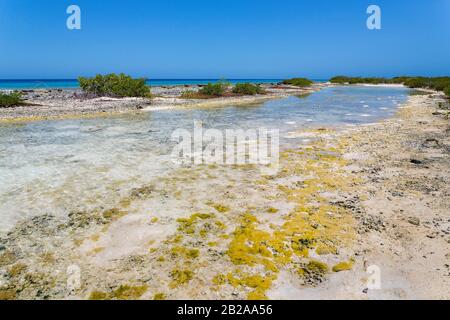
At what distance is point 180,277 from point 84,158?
8886mm

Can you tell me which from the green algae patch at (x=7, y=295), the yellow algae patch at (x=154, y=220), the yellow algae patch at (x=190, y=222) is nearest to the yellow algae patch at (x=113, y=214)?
the yellow algae patch at (x=154, y=220)

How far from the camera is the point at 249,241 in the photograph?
645cm

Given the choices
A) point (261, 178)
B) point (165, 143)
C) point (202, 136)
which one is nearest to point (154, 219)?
point (261, 178)

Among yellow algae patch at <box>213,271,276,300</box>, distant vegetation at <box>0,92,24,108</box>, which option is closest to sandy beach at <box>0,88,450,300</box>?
yellow algae patch at <box>213,271,276,300</box>

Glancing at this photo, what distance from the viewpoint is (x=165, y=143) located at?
50.5ft

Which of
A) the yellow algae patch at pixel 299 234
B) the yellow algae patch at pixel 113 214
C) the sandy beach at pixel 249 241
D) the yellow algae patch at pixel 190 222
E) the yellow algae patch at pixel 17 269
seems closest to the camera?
the sandy beach at pixel 249 241

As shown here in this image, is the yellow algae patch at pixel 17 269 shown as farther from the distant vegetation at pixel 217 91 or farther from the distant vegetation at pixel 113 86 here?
the distant vegetation at pixel 217 91

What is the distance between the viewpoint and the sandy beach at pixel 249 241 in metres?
5.09

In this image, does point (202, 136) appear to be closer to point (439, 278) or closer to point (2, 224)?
point (2, 224)

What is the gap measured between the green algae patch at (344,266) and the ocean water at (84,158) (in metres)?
5.77

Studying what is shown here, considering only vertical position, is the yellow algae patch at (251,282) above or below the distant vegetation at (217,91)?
below

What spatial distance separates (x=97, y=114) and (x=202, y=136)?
12658 mm

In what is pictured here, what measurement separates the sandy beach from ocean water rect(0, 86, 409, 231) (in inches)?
28.1

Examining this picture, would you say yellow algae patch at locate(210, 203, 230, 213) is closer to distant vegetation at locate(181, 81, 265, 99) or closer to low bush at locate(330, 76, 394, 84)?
distant vegetation at locate(181, 81, 265, 99)
